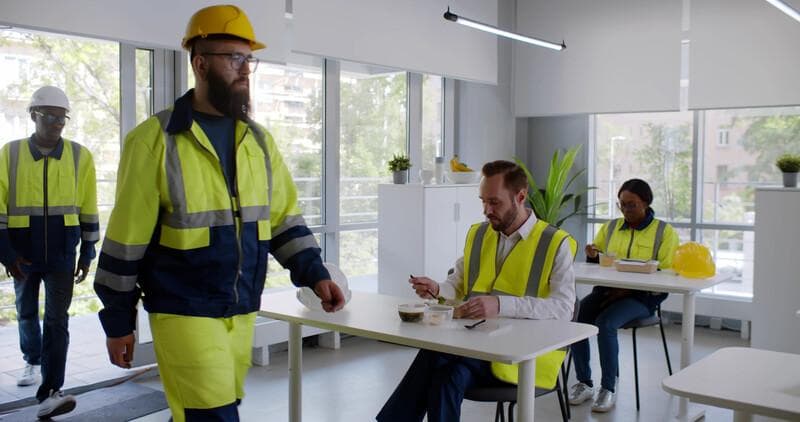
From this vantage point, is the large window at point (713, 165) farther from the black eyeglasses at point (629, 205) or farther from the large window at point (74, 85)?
the large window at point (74, 85)

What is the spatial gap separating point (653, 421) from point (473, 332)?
2087mm

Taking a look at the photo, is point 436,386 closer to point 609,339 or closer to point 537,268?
point 537,268

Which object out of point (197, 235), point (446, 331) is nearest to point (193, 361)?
point (197, 235)

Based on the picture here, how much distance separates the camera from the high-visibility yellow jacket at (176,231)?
226 centimetres

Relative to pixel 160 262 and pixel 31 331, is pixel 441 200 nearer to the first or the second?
pixel 31 331

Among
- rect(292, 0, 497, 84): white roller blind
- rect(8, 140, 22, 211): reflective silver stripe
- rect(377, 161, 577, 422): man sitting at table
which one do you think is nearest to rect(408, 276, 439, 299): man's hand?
rect(377, 161, 577, 422): man sitting at table

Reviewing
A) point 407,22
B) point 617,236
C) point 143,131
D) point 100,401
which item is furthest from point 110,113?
point 617,236

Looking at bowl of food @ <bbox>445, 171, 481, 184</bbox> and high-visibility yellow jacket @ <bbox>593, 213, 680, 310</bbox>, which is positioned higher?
bowl of food @ <bbox>445, 171, 481, 184</bbox>

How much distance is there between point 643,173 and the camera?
7.53 metres

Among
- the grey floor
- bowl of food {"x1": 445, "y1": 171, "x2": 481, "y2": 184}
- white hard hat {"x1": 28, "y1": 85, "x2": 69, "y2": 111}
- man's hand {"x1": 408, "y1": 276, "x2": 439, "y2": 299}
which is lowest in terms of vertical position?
the grey floor

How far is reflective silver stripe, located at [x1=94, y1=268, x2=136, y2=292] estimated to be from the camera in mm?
2268

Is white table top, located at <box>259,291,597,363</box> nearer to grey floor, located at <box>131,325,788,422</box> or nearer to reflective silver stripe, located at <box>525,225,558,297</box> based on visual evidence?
reflective silver stripe, located at <box>525,225,558,297</box>

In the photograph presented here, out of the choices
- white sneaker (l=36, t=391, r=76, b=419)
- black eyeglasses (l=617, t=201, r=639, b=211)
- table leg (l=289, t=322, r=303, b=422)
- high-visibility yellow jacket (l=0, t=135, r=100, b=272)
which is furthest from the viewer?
black eyeglasses (l=617, t=201, r=639, b=211)

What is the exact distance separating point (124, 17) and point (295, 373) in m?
2.33
